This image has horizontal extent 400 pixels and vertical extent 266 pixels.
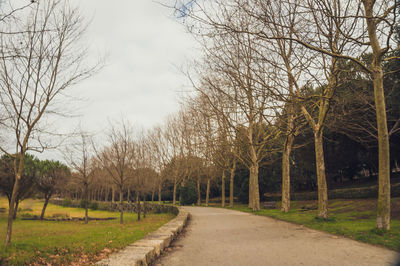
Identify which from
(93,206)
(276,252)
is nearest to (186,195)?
(93,206)

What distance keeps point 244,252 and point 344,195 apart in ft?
74.9

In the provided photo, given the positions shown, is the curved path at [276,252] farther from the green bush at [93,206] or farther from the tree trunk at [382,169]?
the green bush at [93,206]

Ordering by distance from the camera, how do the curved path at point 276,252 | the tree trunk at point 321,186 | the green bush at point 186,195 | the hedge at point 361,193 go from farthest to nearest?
1. the green bush at point 186,195
2. the hedge at point 361,193
3. the tree trunk at point 321,186
4. the curved path at point 276,252

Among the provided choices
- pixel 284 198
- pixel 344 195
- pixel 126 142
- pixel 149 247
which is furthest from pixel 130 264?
pixel 344 195

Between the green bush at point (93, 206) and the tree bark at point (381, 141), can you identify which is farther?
the green bush at point (93, 206)

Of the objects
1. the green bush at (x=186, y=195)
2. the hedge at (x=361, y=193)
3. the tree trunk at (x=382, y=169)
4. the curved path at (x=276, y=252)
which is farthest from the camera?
the green bush at (x=186, y=195)

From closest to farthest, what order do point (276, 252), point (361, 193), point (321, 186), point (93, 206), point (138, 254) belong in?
1. point (138, 254)
2. point (276, 252)
3. point (321, 186)
4. point (361, 193)
5. point (93, 206)

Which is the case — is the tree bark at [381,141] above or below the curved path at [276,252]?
above

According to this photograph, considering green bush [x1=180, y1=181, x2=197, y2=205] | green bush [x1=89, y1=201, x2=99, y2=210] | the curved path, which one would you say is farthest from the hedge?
green bush [x1=89, y1=201, x2=99, y2=210]

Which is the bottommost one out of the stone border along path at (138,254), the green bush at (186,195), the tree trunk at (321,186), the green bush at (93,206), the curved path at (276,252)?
the green bush at (93,206)

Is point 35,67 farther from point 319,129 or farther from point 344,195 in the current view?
point 344,195

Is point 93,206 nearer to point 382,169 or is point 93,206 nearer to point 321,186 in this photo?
point 321,186

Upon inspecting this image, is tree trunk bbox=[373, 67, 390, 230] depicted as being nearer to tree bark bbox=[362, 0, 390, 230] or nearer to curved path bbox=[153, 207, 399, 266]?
tree bark bbox=[362, 0, 390, 230]

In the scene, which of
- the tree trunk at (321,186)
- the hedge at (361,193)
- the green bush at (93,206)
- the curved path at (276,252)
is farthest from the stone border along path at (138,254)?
the green bush at (93,206)
